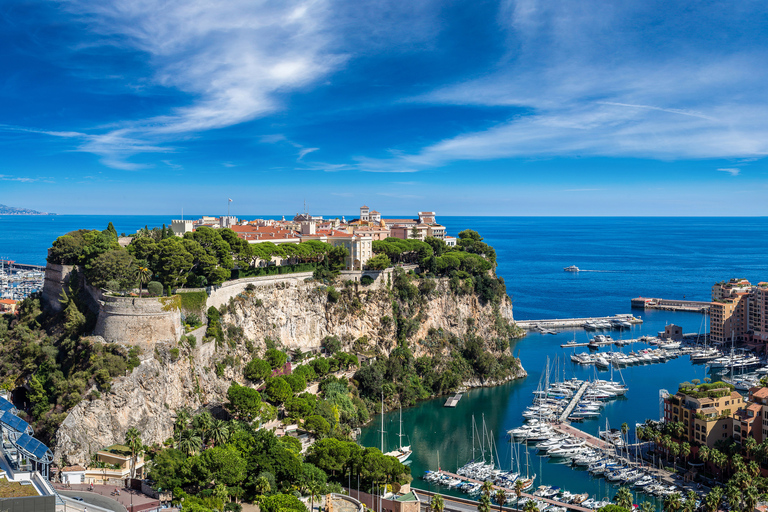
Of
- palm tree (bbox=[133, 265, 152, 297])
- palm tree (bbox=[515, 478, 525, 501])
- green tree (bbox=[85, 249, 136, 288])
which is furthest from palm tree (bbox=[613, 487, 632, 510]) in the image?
green tree (bbox=[85, 249, 136, 288])

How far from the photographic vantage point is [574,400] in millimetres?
53625

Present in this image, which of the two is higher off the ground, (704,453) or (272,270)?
(272,270)

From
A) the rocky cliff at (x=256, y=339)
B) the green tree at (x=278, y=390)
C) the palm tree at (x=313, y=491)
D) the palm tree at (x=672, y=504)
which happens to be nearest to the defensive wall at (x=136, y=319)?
the rocky cliff at (x=256, y=339)

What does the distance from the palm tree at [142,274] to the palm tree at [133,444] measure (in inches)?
408

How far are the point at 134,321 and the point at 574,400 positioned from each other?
128 feet

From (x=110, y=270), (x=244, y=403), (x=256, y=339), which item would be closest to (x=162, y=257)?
(x=110, y=270)

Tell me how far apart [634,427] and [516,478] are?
15001mm

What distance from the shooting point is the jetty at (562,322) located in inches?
3280

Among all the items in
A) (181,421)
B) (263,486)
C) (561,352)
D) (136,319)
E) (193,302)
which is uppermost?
(193,302)

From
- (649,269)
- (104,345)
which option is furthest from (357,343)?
(649,269)

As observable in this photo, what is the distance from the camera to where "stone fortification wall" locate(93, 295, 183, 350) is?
3684cm

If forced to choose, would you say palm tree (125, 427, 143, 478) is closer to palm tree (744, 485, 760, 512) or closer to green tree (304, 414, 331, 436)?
green tree (304, 414, 331, 436)

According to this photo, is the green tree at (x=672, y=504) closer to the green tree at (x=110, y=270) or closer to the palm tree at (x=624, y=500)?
the palm tree at (x=624, y=500)

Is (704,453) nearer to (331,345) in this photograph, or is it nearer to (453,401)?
(453,401)
